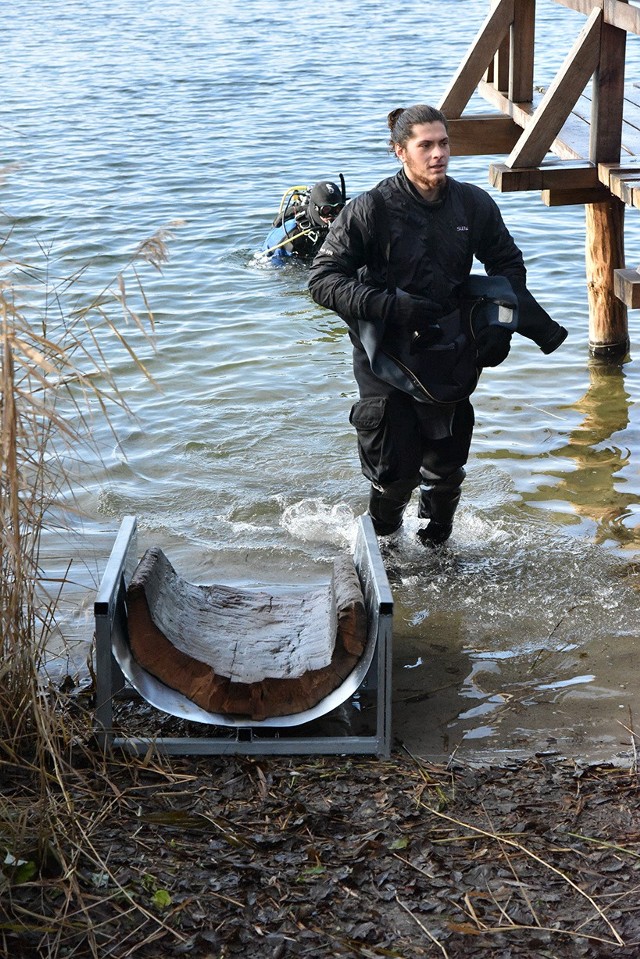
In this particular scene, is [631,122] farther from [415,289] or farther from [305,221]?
[305,221]

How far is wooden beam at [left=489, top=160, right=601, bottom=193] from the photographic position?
6379mm

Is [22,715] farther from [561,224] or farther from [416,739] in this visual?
[561,224]

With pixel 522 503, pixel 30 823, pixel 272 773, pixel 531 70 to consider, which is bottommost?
pixel 522 503

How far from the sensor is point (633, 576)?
5523mm

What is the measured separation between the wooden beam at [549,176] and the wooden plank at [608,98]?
0.32 ft

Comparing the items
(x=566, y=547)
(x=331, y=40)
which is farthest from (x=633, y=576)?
(x=331, y=40)

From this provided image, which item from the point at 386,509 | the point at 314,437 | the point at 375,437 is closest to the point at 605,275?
the point at 314,437

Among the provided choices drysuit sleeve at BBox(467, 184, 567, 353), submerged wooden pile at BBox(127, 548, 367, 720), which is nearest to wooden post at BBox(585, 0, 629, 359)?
drysuit sleeve at BBox(467, 184, 567, 353)

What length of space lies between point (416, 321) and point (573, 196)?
2901mm

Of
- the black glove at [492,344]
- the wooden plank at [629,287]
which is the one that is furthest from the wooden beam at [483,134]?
the black glove at [492,344]

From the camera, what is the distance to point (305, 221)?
35.5 feet

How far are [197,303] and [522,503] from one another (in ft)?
15.0

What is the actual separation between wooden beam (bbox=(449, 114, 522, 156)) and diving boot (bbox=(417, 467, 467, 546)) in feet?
9.87

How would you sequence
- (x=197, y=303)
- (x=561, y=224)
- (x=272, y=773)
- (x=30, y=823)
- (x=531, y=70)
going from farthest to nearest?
(x=561, y=224)
(x=197, y=303)
(x=531, y=70)
(x=272, y=773)
(x=30, y=823)
